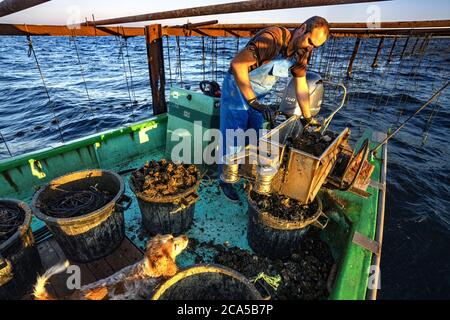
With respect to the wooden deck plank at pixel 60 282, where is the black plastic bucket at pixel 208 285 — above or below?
above

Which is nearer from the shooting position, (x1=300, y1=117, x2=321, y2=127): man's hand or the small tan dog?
the small tan dog

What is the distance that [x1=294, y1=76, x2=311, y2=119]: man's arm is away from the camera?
11.0 feet

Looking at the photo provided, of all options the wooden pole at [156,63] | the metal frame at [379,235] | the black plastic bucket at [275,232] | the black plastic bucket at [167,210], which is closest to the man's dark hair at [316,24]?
the black plastic bucket at [275,232]

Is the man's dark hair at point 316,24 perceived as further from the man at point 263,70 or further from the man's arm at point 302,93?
the man's arm at point 302,93

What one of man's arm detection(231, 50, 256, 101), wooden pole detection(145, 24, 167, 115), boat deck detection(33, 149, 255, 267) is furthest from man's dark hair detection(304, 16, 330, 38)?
wooden pole detection(145, 24, 167, 115)

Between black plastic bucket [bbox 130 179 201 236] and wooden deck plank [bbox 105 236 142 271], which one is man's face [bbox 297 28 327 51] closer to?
black plastic bucket [bbox 130 179 201 236]

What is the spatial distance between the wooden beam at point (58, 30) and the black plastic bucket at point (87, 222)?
2.15m

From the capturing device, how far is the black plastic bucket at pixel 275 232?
2734mm

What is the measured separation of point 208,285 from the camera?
2170 mm

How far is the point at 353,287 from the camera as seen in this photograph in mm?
2143

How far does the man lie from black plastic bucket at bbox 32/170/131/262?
1634 millimetres

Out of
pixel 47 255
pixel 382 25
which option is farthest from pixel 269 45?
pixel 47 255
